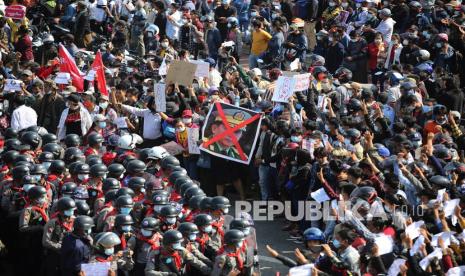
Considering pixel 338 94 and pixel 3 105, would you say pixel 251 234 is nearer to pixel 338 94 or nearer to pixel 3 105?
pixel 338 94

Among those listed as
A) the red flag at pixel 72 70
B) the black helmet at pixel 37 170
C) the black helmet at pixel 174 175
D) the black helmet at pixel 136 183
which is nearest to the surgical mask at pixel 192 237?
the black helmet at pixel 136 183

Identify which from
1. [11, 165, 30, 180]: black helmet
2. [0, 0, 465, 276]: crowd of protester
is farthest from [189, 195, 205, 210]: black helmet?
[11, 165, 30, 180]: black helmet

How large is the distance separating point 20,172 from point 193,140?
3.71 m

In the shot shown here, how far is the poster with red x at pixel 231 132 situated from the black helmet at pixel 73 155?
7.25 ft

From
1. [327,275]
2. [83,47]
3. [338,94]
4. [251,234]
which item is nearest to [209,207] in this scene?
[251,234]

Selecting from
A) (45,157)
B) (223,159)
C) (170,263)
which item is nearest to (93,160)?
(45,157)

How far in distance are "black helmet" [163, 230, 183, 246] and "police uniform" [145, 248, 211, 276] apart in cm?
16

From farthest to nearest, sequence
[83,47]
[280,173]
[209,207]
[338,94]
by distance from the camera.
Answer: [83,47] → [338,94] → [280,173] → [209,207]

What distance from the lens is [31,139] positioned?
17.2 metres

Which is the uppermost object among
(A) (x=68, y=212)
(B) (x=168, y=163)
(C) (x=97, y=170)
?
(A) (x=68, y=212)

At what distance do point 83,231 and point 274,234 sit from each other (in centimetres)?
465

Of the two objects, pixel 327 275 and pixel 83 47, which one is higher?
pixel 327 275

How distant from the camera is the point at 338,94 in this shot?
19609 mm

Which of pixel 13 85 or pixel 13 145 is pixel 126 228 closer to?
pixel 13 145
